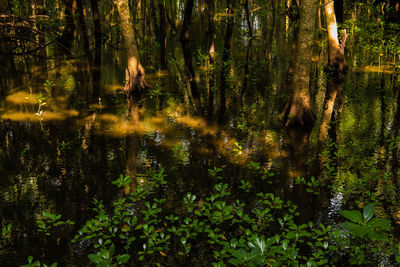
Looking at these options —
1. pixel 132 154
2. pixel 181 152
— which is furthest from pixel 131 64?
pixel 181 152

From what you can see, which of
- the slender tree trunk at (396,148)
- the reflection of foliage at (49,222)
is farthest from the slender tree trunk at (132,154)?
the slender tree trunk at (396,148)

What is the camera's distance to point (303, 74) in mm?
8961

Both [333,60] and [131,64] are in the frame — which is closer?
[131,64]

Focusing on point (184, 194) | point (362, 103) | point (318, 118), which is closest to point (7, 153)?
point (184, 194)

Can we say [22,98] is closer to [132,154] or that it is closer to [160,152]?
[132,154]

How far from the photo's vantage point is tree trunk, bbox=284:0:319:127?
28.4 ft

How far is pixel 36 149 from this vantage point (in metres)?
7.70

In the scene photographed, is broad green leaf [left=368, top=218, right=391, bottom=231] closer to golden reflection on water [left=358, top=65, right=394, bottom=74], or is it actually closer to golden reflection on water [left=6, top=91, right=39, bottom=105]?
golden reflection on water [left=6, top=91, right=39, bottom=105]

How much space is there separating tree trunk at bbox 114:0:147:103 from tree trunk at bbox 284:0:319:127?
544 cm

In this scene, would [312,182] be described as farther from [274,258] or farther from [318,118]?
[318,118]

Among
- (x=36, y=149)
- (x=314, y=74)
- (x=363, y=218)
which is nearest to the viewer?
(x=363, y=218)

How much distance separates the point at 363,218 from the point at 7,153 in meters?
7.21

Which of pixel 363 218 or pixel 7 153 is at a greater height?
pixel 363 218

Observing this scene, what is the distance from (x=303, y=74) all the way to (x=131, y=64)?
621cm
